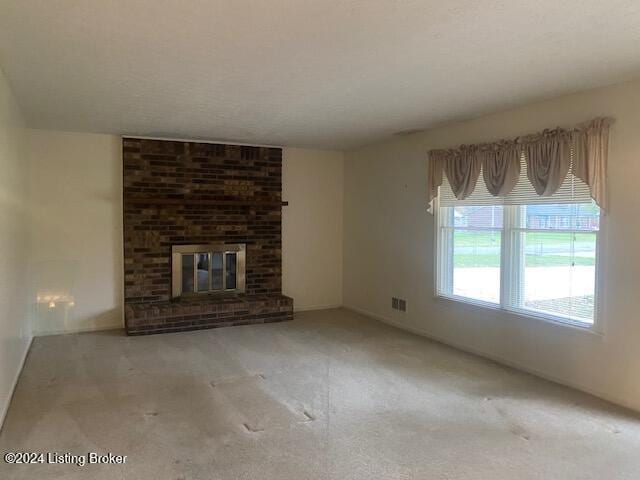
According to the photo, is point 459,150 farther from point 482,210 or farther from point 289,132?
point 289,132

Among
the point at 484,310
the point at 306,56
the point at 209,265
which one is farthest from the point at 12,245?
the point at 484,310

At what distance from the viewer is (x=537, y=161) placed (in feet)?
12.6

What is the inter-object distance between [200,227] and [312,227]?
1630 mm

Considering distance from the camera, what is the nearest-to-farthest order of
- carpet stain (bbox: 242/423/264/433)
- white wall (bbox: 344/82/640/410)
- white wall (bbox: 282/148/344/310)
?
1. carpet stain (bbox: 242/423/264/433)
2. white wall (bbox: 344/82/640/410)
3. white wall (bbox: 282/148/344/310)

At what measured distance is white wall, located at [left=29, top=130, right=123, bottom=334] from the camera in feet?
17.0

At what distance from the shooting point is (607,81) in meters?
3.34

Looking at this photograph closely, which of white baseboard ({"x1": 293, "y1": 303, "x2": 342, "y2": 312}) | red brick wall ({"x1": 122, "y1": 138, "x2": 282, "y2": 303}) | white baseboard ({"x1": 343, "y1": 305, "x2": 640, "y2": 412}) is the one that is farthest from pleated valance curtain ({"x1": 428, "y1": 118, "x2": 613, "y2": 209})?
white baseboard ({"x1": 293, "y1": 303, "x2": 342, "y2": 312})

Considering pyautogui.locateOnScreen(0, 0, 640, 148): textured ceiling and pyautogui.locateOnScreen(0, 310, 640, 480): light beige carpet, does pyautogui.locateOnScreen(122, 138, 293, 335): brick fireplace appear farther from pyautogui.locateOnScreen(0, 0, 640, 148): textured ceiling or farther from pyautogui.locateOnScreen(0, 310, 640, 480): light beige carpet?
pyautogui.locateOnScreen(0, 0, 640, 148): textured ceiling

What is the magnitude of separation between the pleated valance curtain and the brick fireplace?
8.28 feet

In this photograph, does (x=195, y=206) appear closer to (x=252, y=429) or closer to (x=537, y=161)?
(x=252, y=429)

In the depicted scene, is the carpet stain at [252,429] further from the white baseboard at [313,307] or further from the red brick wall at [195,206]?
the white baseboard at [313,307]

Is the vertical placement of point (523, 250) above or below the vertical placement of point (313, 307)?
above

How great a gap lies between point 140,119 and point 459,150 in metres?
3.18

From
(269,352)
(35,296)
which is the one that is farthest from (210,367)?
(35,296)
